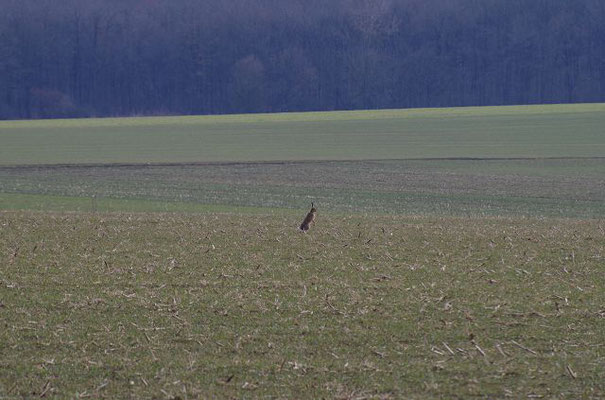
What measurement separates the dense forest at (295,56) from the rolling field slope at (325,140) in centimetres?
5262

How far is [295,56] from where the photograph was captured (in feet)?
501

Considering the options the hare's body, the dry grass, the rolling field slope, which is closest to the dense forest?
the rolling field slope

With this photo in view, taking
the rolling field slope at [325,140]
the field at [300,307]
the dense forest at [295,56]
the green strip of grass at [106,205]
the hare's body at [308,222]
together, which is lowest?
the dense forest at [295,56]

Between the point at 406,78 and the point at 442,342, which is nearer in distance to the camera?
the point at 442,342

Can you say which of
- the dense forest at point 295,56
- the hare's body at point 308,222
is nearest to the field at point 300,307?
the hare's body at point 308,222

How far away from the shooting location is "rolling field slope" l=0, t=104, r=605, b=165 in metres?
51.8

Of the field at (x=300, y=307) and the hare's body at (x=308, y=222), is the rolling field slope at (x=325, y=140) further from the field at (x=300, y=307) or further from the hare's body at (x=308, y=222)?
the hare's body at (x=308, y=222)

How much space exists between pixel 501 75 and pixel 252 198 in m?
Result: 122

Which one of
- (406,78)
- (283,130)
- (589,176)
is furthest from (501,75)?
(589,176)

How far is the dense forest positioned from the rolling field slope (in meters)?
52.6

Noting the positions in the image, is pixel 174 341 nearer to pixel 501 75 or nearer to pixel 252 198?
pixel 252 198

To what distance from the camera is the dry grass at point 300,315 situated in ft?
24.2

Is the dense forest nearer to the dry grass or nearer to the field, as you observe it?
the field

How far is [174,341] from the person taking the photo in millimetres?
8445
